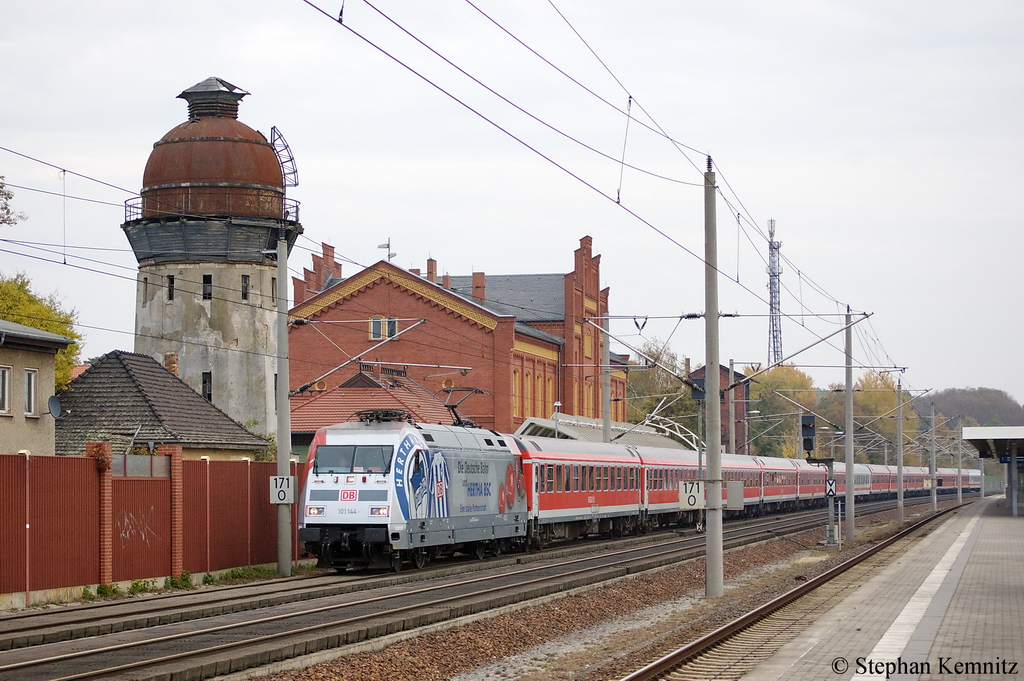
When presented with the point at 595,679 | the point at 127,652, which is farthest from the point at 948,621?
the point at 127,652

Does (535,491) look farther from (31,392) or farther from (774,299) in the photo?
(774,299)

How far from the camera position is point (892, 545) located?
1522 inches

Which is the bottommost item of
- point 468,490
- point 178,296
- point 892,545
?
point 892,545

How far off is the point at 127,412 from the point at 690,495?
19761mm

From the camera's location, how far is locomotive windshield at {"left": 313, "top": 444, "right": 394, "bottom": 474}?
85.7 ft

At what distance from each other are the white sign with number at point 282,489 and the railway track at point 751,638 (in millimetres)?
9999

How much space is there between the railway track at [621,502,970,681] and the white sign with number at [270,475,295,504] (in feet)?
32.8

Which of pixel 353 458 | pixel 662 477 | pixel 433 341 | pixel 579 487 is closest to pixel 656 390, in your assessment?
pixel 433 341

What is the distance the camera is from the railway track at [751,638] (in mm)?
13844

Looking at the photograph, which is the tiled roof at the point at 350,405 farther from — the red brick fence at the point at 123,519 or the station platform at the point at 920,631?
the station platform at the point at 920,631

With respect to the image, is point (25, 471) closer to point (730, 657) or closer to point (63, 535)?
point (63, 535)

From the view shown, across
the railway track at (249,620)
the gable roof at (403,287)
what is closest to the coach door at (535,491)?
the railway track at (249,620)

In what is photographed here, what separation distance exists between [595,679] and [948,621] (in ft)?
20.9

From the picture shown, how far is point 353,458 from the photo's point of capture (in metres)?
26.4
